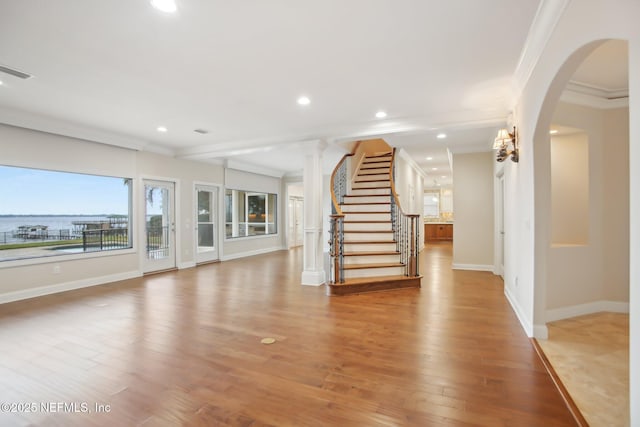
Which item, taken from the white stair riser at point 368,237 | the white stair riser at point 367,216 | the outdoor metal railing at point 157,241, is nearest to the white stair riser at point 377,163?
the white stair riser at point 367,216

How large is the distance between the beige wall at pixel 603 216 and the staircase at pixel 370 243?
2.16m

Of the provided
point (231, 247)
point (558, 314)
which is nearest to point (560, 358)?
point (558, 314)

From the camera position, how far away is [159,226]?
696cm

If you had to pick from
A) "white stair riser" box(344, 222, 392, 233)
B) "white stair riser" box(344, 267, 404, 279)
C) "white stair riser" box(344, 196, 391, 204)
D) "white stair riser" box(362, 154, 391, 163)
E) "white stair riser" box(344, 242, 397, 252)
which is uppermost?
"white stair riser" box(362, 154, 391, 163)

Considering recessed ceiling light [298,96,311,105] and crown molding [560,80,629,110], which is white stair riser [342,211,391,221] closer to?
recessed ceiling light [298,96,311,105]

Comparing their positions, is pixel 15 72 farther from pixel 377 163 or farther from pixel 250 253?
pixel 377 163

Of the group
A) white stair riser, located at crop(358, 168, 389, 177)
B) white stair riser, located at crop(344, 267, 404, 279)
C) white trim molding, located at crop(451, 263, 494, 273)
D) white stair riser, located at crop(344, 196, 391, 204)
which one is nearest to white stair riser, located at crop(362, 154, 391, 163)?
white stair riser, located at crop(358, 168, 389, 177)

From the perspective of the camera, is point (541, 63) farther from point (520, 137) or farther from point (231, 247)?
point (231, 247)

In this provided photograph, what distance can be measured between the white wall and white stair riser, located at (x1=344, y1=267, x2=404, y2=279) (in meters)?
1.68

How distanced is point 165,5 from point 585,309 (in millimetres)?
5391

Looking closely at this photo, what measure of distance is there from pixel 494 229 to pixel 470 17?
5.04 metres

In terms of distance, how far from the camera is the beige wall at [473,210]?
22.1 feet

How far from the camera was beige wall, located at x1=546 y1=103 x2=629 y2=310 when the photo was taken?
386cm

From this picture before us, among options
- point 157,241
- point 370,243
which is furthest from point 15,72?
point 370,243
